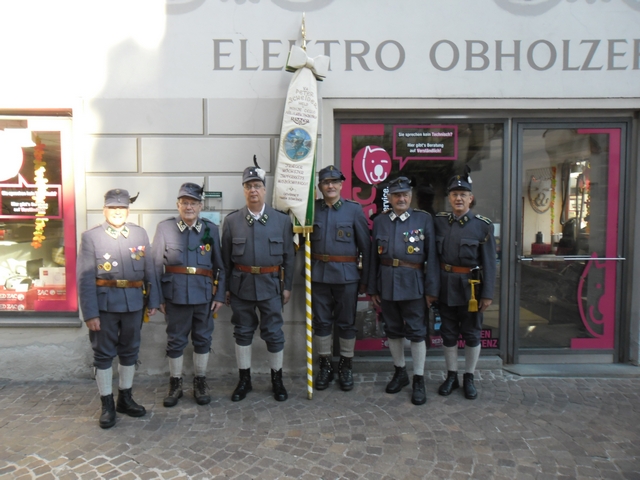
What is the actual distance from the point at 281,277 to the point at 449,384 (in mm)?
1844

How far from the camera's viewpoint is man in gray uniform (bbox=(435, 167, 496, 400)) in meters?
4.22

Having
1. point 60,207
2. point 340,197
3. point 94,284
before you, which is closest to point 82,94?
point 60,207

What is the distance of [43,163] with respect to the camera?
4.84m

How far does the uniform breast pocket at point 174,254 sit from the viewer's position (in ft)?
13.3

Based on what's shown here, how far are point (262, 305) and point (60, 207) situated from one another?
241 cm

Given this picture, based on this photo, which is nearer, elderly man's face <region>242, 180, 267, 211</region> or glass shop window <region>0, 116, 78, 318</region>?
elderly man's face <region>242, 180, 267, 211</region>

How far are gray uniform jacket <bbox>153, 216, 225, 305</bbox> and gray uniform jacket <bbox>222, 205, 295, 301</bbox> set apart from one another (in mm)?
203

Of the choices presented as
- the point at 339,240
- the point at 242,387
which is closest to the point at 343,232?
the point at 339,240

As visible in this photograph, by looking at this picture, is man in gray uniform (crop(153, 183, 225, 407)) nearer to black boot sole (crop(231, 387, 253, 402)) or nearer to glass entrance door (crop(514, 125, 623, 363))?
black boot sole (crop(231, 387, 253, 402))

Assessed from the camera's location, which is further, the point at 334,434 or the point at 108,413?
the point at 108,413

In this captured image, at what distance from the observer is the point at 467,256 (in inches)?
166

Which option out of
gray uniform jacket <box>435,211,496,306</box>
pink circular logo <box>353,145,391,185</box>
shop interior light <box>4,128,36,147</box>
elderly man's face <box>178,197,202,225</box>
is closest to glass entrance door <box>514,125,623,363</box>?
gray uniform jacket <box>435,211,496,306</box>

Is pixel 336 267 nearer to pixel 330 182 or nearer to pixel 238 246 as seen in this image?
pixel 330 182

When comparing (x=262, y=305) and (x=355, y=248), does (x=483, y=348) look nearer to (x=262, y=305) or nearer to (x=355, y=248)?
(x=355, y=248)
